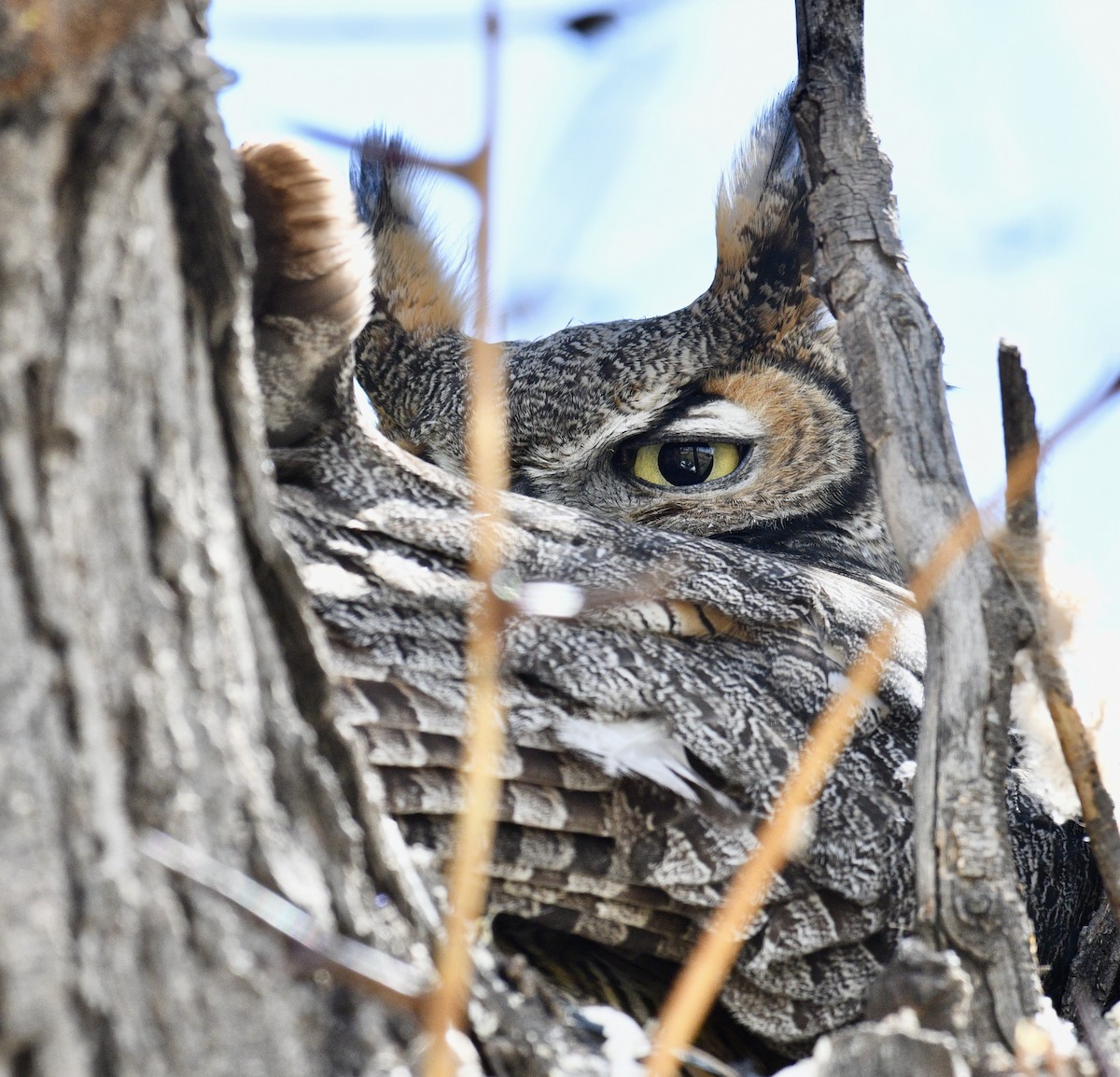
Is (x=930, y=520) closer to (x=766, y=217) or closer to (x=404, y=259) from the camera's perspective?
(x=766, y=217)

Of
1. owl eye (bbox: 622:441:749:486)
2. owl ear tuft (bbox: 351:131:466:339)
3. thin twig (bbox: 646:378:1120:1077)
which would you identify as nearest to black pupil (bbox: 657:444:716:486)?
owl eye (bbox: 622:441:749:486)

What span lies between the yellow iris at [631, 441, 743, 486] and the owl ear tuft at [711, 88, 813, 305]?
0.33 metres

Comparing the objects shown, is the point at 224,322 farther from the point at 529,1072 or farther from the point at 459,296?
the point at 459,296

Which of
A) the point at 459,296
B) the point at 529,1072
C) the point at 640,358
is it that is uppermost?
the point at 459,296

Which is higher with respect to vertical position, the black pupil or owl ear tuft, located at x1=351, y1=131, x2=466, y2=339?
owl ear tuft, located at x1=351, y1=131, x2=466, y2=339

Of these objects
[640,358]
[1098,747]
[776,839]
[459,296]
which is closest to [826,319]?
[640,358]

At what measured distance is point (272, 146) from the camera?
3.86 feet

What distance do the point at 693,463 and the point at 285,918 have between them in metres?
1.77

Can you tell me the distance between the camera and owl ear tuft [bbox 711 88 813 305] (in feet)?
8.19

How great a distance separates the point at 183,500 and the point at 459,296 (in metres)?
1.94

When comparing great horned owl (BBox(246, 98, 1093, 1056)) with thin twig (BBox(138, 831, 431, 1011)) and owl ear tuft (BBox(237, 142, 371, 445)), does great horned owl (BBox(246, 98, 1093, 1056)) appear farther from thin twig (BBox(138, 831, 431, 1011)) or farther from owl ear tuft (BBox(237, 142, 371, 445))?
thin twig (BBox(138, 831, 431, 1011))

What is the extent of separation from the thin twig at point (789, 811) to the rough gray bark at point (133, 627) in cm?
18

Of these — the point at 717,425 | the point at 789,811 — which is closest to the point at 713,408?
the point at 717,425

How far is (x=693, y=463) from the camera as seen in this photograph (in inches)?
94.5
